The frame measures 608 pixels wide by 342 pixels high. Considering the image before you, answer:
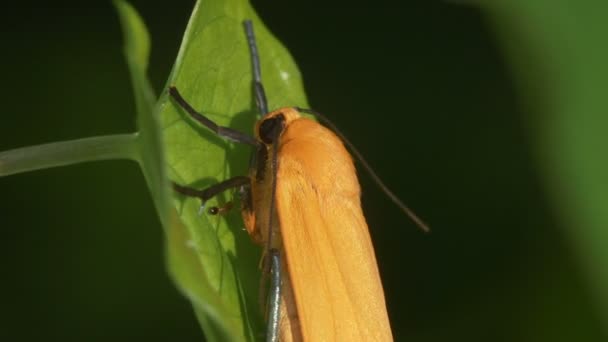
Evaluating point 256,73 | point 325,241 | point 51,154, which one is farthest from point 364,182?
point 51,154

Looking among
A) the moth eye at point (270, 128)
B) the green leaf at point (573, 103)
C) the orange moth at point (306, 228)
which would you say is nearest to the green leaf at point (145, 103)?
the orange moth at point (306, 228)

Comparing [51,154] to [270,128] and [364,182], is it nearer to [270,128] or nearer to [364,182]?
[270,128]

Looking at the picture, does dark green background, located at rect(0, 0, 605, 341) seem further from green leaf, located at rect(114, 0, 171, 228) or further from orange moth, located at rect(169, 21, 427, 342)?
green leaf, located at rect(114, 0, 171, 228)

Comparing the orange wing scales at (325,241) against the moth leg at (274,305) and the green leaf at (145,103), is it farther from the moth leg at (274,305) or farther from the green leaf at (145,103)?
the green leaf at (145,103)

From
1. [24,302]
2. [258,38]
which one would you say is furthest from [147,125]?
[24,302]

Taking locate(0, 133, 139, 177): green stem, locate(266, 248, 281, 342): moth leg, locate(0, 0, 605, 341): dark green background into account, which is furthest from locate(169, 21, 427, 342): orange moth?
locate(0, 0, 605, 341): dark green background
